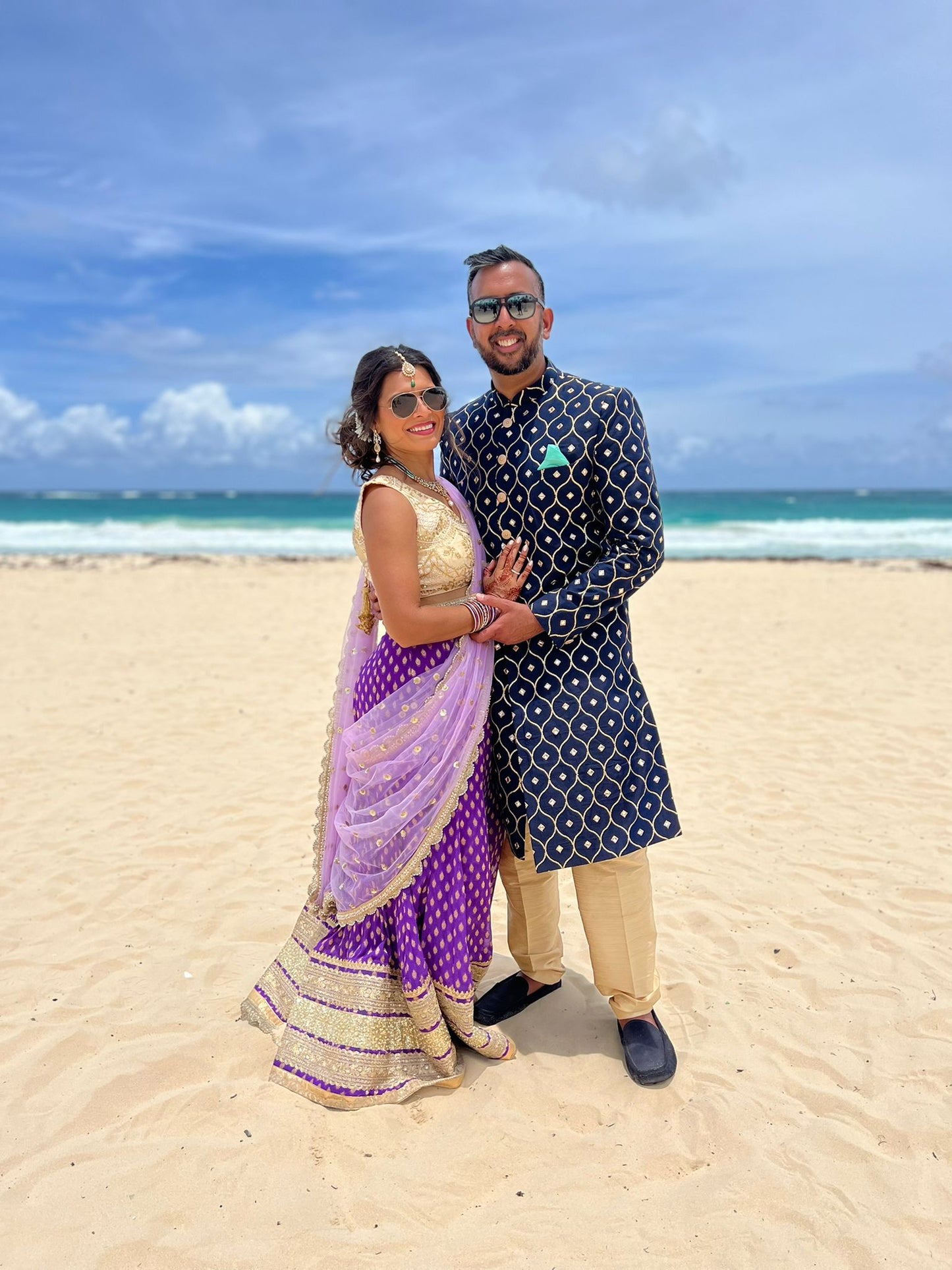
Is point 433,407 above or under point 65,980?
above

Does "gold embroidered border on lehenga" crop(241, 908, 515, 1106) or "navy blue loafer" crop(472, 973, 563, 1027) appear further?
"navy blue loafer" crop(472, 973, 563, 1027)

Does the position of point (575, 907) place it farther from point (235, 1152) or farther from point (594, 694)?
point (235, 1152)

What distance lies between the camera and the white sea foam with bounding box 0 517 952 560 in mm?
25281

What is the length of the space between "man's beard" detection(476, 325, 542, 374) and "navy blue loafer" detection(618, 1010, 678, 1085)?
196cm

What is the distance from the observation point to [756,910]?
378 centimetres

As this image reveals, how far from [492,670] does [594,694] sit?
0.97ft

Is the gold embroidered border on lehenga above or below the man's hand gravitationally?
below

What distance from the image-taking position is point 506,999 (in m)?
3.03

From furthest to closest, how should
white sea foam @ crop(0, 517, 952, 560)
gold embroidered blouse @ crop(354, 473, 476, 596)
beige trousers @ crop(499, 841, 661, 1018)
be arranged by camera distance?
white sea foam @ crop(0, 517, 952, 560)
beige trousers @ crop(499, 841, 661, 1018)
gold embroidered blouse @ crop(354, 473, 476, 596)

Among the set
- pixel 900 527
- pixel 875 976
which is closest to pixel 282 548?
pixel 900 527

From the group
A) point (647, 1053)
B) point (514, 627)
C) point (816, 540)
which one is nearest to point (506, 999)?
point (647, 1053)

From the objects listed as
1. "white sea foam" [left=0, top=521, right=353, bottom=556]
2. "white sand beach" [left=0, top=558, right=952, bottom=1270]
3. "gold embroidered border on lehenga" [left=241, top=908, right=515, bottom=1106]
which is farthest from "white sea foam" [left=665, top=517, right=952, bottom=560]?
"gold embroidered border on lehenga" [left=241, top=908, right=515, bottom=1106]

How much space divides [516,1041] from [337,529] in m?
31.7

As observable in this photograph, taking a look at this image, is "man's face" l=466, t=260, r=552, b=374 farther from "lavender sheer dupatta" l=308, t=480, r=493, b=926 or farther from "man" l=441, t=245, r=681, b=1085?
"lavender sheer dupatta" l=308, t=480, r=493, b=926
